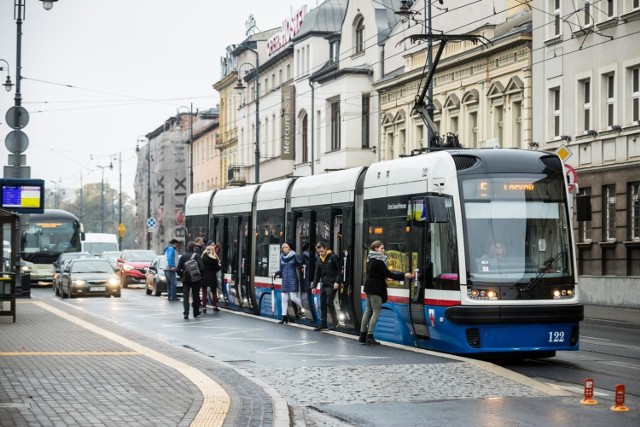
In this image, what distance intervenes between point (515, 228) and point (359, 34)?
156 feet

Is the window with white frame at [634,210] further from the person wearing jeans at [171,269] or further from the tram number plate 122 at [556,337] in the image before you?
the tram number plate 122 at [556,337]

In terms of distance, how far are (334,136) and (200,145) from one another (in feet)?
160

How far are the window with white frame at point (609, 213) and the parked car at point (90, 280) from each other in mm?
16115

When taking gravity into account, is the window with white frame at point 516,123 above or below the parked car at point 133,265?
above

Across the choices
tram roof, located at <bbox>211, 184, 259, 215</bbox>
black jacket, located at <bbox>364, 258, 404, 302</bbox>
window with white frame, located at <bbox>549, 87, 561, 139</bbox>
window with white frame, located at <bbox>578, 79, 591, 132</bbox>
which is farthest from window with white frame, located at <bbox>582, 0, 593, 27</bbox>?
black jacket, located at <bbox>364, 258, 404, 302</bbox>

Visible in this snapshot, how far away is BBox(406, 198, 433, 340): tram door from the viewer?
1992 centimetres

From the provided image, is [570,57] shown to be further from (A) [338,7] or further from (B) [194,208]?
(A) [338,7]

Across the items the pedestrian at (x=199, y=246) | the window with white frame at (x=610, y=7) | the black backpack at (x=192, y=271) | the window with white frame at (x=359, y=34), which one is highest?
the window with white frame at (x=359, y=34)

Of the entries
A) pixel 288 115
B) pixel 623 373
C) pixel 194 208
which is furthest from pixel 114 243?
pixel 623 373

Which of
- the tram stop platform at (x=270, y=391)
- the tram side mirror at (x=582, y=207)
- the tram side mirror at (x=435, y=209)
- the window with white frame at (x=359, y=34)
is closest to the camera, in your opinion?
the tram stop platform at (x=270, y=391)

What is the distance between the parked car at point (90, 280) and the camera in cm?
4569

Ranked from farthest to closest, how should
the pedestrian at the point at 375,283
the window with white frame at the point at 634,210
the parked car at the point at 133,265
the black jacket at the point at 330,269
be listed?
the parked car at the point at 133,265, the window with white frame at the point at 634,210, the black jacket at the point at 330,269, the pedestrian at the point at 375,283

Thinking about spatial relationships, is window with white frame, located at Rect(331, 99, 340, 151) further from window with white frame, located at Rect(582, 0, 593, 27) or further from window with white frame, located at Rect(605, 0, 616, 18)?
window with white frame, located at Rect(605, 0, 616, 18)

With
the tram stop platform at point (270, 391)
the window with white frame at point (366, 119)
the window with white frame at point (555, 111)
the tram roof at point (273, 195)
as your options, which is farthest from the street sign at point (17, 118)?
the window with white frame at point (366, 119)
